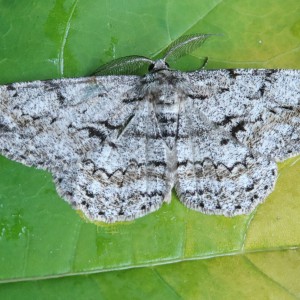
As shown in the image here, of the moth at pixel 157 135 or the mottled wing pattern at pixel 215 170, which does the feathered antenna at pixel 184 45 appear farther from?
the mottled wing pattern at pixel 215 170

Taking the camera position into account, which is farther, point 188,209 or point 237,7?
point 237,7

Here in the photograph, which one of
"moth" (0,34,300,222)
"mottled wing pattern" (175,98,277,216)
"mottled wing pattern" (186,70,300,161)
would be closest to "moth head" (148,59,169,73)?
"moth" (0,34,300,222)

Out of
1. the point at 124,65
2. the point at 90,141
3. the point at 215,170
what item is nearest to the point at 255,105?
the point at 215,170

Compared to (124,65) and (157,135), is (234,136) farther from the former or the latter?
(124,65)

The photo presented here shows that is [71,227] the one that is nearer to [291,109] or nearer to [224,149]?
[224,149]

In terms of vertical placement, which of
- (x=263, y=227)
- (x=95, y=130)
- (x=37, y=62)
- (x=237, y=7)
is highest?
(x=237, y=7)


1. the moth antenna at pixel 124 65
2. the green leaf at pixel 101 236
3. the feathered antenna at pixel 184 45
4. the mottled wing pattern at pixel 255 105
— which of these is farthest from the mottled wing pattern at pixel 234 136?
the moth antenna at pixel 124 65

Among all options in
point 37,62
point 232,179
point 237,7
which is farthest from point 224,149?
point 37,62

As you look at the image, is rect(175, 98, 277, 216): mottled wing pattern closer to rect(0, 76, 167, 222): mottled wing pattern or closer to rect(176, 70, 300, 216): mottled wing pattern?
rect(176, 70, 300, 216): mottled wing pattern
